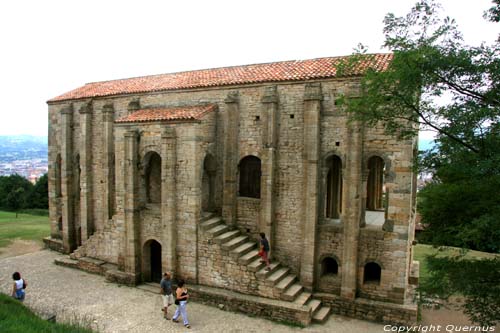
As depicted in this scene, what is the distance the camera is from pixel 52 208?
21812 mm

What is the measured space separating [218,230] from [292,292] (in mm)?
4030

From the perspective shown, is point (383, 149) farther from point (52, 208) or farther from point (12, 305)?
point (52, 208)

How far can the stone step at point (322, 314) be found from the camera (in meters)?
12.3

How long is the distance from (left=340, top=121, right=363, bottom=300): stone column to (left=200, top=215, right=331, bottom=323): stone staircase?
4.57 ft

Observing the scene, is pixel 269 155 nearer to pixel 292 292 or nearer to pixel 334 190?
pixel 334 190

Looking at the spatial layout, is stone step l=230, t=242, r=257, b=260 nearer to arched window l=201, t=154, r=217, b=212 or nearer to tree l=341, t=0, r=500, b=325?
arched window l=201, t=154, r=217, b=212

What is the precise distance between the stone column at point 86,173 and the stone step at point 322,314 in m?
13.8

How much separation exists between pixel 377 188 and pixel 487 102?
12.3 meters

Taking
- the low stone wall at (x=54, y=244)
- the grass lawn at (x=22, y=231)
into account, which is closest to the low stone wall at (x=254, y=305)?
the low stone wall at (x=54, y=244)

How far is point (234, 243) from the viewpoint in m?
14.4

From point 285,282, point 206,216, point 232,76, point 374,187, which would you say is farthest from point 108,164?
point 374,187

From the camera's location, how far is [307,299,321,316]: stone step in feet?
41.4

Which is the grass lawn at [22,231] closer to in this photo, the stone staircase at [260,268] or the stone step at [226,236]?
the stone staircase at [260,268]

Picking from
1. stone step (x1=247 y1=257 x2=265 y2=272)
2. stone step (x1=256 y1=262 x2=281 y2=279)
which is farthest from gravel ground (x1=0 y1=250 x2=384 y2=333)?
stone step (x1=247 y1=257 x2=265 y2=272)
